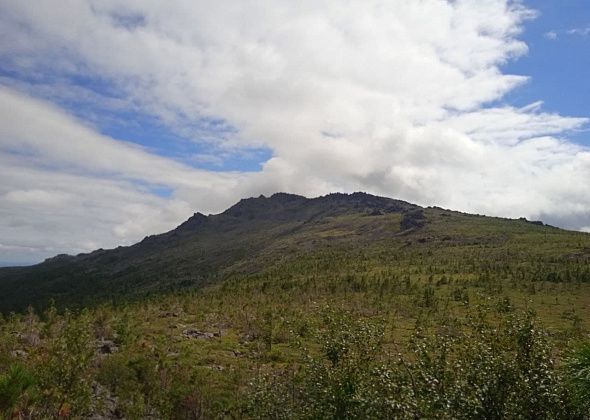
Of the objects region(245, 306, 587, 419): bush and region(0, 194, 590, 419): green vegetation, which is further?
region(0, 194, 590, 419): green vegetation

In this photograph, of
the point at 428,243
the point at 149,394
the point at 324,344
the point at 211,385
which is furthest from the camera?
the point at 428,243

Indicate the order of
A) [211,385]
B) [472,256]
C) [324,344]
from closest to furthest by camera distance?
[324,344] → [211,385] → [472,256]

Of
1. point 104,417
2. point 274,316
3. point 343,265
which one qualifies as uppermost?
point 343,265

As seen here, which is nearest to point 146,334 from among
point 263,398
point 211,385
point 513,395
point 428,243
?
point 211,385

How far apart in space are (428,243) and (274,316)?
123045 mm

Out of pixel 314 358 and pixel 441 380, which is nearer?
pixel 441 380

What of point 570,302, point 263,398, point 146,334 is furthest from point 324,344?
point 570,302

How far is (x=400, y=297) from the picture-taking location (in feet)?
242

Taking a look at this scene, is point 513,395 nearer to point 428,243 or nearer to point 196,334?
point 196,334

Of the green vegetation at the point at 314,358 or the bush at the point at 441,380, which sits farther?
the green vegetation at the point at 314,358

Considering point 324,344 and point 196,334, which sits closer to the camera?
point 324,344

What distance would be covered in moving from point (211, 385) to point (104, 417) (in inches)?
286

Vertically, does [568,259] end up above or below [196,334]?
above

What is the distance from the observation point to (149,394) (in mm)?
29078
